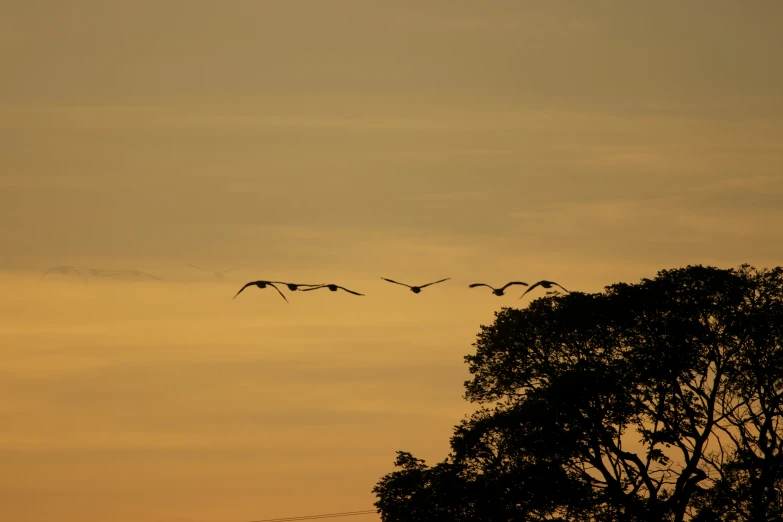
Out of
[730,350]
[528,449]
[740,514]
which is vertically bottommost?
[740,514]

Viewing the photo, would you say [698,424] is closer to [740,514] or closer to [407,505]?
[740,514]

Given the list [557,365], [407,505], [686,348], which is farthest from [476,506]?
[686,348]

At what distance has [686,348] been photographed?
160ft

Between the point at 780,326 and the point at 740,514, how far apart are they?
25.1 ft

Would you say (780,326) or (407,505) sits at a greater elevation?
(780,326)

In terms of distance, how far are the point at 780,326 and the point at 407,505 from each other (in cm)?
1654

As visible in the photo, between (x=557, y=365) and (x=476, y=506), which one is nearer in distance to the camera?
(x=476, y=506)

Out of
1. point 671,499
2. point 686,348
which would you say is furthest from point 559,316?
point 671,499

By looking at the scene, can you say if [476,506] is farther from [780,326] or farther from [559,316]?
[780,326]

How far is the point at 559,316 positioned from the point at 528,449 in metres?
5.92

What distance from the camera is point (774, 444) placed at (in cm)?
4831

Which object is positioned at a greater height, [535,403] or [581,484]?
[535,403]

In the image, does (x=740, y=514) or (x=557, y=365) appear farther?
(x=557, y=365)

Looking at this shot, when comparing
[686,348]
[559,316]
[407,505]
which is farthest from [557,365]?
[407,505]
